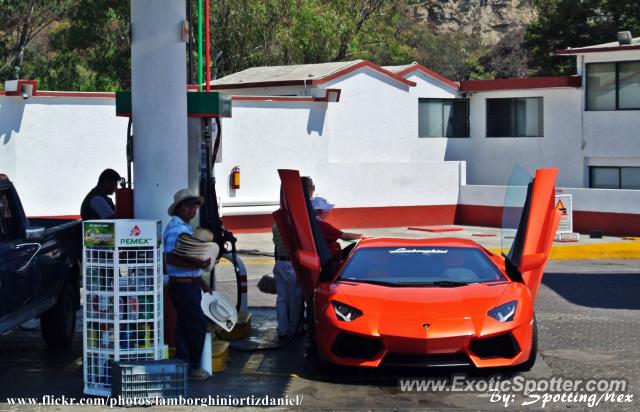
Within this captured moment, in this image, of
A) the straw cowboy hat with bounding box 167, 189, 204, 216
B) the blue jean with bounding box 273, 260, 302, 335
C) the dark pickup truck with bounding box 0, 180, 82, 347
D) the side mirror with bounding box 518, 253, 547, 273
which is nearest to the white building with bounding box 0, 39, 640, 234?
the dark pickup truck with bounding box 0, 180, 82, 347

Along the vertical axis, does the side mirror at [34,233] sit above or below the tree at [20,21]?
below

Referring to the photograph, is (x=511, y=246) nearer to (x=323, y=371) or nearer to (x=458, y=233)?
(x=323, y=371)

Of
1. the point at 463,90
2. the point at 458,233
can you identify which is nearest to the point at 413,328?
the point at 458,233

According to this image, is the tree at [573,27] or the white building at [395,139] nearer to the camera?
the white building at [395,139]

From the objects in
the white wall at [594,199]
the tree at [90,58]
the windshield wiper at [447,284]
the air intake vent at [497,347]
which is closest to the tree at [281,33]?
the tree at [90,58]

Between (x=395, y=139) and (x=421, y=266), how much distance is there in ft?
65.3

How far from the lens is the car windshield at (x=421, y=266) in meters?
10.7

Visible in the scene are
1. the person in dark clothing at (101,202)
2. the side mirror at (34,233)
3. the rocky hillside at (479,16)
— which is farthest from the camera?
the rocky hillside at (479,16)

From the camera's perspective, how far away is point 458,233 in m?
27.0

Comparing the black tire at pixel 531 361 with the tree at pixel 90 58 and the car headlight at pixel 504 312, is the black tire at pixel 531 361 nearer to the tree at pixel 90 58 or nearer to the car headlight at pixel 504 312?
the car headlight at pixel 504 312

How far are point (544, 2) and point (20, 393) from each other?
4876 cm

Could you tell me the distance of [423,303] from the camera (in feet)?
32.5

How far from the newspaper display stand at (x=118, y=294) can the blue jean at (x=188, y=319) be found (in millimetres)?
328

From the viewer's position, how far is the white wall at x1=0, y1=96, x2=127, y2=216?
75.3 ft
